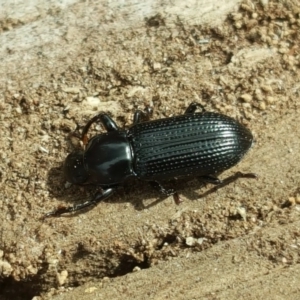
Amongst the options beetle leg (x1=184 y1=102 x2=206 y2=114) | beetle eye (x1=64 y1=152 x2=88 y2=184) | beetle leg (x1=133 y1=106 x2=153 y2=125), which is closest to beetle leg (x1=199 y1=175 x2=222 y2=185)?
beetle leg (x1=184 y1=102 x2=206 y2=114)

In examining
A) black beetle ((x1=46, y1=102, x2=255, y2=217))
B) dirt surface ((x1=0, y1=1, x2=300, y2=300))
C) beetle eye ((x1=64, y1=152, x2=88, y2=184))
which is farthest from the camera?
beetle eye ((x1=64, y1=152, x2=88, y2=184))

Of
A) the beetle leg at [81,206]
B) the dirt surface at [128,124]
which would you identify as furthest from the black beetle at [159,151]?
the dirt surface at [128,124]

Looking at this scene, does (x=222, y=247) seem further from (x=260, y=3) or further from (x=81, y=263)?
(x=260, y=3)

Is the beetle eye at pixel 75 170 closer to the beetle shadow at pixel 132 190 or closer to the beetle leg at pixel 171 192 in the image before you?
the beetle shadow at pixel 132 190

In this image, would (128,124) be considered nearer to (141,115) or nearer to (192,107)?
(141,115)

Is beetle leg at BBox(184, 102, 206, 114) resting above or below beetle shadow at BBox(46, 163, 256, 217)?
above

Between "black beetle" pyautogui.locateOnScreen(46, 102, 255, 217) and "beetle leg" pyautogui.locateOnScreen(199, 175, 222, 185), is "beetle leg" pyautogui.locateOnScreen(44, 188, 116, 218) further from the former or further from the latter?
"beetle leg" pyautogui.locateOnScreen(199, 175, 222, 185)

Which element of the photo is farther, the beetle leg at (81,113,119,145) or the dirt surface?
the beetle leg at (81,113,119,145)

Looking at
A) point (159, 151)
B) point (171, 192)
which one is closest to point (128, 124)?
point (159, 151)
